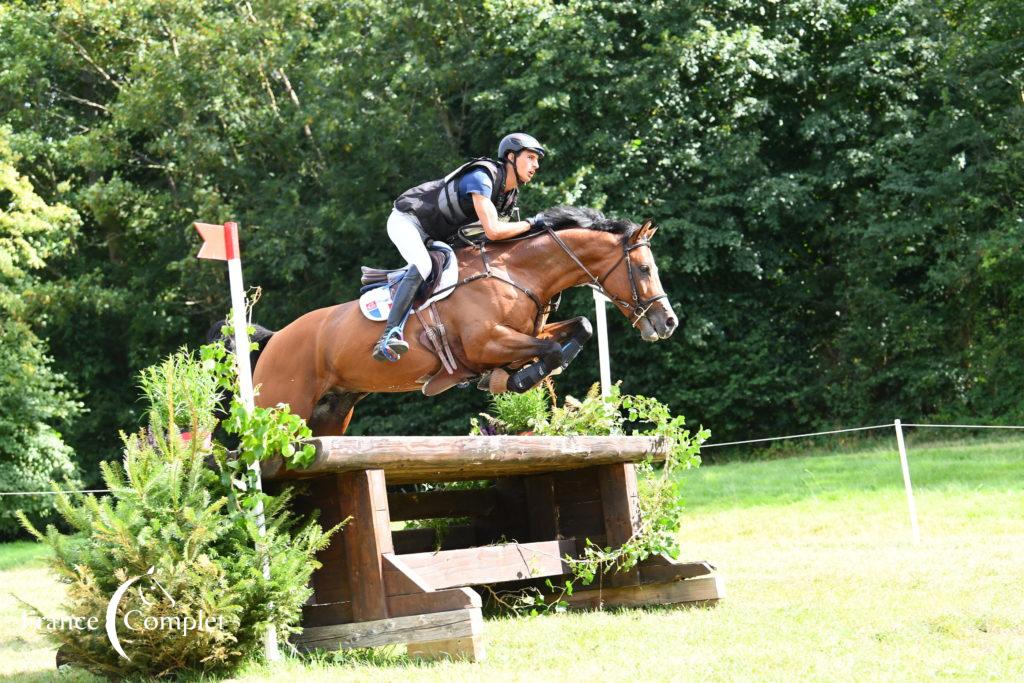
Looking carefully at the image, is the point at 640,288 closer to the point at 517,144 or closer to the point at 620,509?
the point at 517,144

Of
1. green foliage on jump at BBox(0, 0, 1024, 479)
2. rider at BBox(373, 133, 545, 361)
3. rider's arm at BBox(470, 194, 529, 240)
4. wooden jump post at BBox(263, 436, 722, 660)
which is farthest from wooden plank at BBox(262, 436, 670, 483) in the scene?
green foliage on jump at BBox(0, 0, 1024, 479)

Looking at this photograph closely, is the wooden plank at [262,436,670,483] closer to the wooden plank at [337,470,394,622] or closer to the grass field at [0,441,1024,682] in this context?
the wooden plank at [337,470,394,622]

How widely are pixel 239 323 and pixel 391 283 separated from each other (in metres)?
1.62

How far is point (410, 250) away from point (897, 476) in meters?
7.20

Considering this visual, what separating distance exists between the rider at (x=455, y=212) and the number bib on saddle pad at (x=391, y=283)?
7 centimetres

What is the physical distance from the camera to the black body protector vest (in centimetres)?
559

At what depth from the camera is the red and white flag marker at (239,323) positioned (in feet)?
12.7

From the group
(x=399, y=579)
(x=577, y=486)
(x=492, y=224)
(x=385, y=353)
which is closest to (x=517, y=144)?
(x=492, y=224)

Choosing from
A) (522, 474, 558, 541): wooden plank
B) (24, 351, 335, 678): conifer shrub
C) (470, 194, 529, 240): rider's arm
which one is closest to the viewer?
(24, 351, 335, 678): conifer shrub

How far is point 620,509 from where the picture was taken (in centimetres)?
525

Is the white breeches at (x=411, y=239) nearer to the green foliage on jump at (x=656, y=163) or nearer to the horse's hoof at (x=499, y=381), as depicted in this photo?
the horse's hoof at (x=499, y=381)

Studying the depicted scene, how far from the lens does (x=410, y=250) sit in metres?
5.52

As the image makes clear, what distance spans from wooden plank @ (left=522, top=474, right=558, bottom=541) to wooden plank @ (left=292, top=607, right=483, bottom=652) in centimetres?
159

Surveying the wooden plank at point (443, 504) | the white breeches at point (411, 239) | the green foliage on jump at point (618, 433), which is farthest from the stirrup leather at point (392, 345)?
the wooden plank at point (443, 504)
